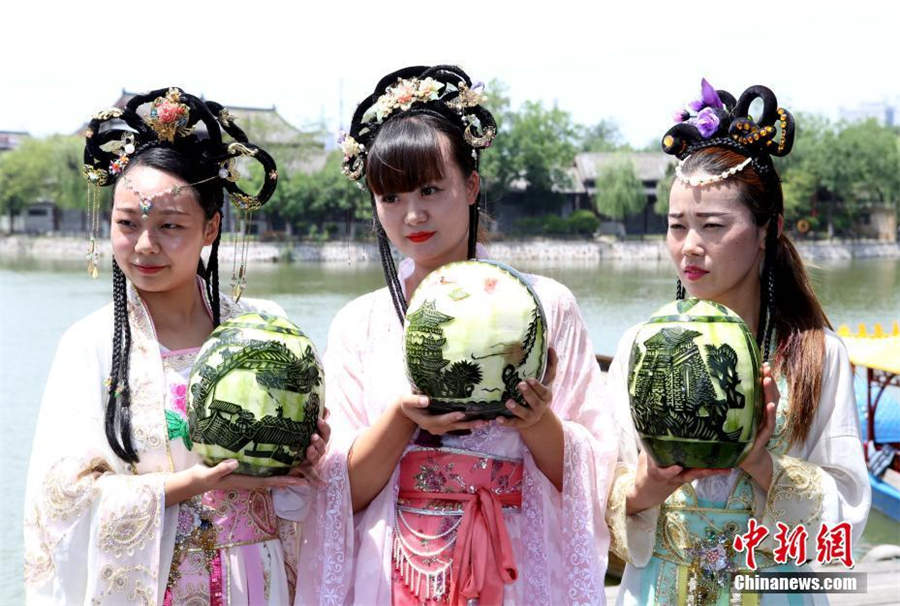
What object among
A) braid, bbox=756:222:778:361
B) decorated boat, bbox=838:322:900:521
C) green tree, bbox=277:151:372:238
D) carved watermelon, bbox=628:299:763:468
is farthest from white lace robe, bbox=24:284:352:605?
green tree, bbox=277:151:372:238

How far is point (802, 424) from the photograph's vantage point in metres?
2.71

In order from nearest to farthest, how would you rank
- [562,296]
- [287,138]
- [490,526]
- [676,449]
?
[676,449]
[490,526]
[562,296]
[287,138]

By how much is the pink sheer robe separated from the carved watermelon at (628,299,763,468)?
0.36 meters

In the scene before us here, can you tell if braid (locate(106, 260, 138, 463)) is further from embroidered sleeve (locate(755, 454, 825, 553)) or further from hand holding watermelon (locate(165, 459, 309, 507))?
embroidered sleeve (locate(755, 454, 825, 553))

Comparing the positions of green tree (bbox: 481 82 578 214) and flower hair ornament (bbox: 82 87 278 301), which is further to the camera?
green tree (bbox: 481 82 578 214)

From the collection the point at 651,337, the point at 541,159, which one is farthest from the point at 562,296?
the point at 541,159

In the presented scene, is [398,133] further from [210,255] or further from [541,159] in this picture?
[541,159]

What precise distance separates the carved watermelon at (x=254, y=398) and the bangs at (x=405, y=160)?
57 centimetres

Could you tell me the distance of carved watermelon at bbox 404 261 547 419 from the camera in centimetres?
242

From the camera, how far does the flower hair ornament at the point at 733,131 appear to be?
2869mm

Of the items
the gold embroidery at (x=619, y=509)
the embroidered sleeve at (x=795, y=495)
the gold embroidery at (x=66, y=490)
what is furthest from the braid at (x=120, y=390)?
the embroidered sleeve at (x=795, y=495)

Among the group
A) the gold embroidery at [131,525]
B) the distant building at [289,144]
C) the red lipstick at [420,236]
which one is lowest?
the gold embroidery at [131,525]

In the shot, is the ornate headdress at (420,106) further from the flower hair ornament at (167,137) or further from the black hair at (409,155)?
the flower hair ornament at (167,137)

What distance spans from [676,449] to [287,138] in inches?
1845
